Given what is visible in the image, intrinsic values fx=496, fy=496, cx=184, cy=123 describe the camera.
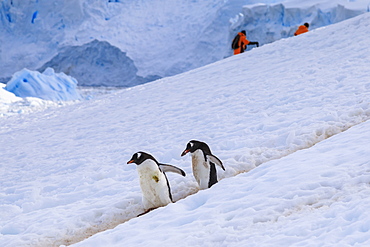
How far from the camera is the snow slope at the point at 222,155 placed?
123 inches

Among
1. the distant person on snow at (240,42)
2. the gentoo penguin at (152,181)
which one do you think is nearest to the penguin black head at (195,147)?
the gentoo penguin at (152,181)

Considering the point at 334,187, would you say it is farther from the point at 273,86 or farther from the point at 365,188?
the point at 273,86

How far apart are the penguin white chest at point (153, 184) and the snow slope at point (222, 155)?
9.0 inches

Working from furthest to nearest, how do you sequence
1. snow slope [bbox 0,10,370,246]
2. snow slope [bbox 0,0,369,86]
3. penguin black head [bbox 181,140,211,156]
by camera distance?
1. snow slope [bbox 0,0,369,86]
2. penguin black head [bbox 181,140,211,156]
3. snow slope [bbox 0,10,370,246]

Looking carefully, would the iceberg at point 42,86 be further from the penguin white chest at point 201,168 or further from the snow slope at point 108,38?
the penguin white chest at point 201,168

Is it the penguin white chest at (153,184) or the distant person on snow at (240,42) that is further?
the distant person on snow at (240,42)

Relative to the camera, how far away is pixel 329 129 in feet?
17.0

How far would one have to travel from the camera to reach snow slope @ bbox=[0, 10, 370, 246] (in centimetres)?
313

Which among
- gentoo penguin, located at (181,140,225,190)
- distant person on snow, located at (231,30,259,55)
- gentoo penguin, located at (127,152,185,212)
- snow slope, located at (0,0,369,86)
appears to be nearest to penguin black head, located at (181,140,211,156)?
gentoo penguin, located at (181,140,225,190)

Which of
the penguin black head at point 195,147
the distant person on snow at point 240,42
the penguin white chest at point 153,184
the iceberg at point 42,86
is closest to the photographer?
the penguin white chest at point 153,184

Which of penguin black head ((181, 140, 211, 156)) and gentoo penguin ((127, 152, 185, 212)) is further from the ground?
penguin black head ((181, 140, 211, 156))

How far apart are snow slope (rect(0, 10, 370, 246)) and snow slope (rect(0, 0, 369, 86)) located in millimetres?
16009

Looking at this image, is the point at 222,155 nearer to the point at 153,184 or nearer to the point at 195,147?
the point at 195,147

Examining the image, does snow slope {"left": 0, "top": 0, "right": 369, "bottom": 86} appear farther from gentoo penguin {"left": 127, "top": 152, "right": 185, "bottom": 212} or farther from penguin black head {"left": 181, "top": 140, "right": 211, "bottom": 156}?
gentoo penguin {"left": 127, "top": 152, "right": 185, "bottom": 212}
